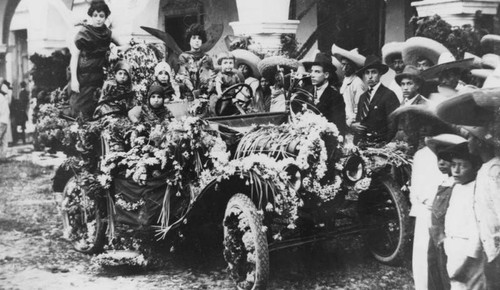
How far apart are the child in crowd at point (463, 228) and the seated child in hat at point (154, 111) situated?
121 inches

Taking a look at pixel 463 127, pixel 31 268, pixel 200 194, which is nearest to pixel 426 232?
pixel 463 127

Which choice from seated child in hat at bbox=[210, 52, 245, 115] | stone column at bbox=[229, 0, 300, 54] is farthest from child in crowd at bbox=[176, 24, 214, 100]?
stone column at bbox=[229, 0, 300, 54]

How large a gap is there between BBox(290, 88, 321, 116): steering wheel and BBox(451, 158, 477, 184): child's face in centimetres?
222

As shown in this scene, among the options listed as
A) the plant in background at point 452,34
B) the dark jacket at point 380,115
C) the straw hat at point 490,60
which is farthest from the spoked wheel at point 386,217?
the straw hat at point 490,60

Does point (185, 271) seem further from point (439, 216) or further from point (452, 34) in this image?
point (452, 34)

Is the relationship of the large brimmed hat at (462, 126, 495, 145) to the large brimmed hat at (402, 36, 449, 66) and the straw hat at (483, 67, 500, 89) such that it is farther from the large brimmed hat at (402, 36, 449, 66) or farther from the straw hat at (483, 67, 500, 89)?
the large brimmed hat at (402, 36, 449, 66)

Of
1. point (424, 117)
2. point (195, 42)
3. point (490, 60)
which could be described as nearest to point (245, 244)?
point (424, 117)

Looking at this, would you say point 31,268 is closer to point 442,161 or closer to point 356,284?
point 356,284

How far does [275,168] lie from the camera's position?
471 centimetres

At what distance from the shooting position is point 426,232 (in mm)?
4227

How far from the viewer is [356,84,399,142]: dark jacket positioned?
5.48 m

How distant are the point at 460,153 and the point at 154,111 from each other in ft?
10.8

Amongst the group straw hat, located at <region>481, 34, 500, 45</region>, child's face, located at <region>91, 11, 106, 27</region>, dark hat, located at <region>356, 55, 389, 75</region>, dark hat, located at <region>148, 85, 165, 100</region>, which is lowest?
dark hat, located at <region>148, 85, 165, 100</region>

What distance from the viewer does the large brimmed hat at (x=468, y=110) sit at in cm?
334
